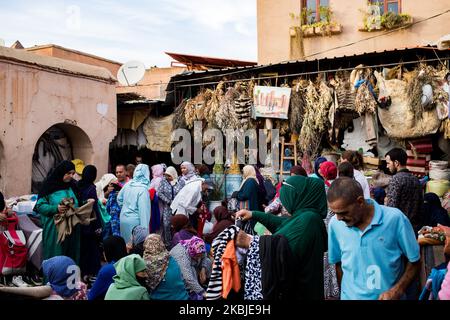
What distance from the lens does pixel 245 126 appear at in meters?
9.84

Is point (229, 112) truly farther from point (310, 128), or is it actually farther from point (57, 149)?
point (57, 149)

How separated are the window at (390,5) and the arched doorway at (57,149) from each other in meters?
7.23

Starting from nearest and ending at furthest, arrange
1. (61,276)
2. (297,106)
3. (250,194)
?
(61,276) → (250,194) → (297,106)

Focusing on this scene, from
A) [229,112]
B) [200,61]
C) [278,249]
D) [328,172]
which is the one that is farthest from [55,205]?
[200,61]

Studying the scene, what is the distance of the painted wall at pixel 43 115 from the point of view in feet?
28.6

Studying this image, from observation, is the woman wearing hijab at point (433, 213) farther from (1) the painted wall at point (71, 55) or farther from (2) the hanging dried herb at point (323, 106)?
(1) the painted wall at point (71, 55)

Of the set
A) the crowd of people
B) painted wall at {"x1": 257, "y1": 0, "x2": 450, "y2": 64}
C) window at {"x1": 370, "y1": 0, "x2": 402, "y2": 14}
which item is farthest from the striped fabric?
window at {"x1": 370, "y1": 0, "x2": 402, "y2": 14}

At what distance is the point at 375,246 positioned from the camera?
9.18 feet

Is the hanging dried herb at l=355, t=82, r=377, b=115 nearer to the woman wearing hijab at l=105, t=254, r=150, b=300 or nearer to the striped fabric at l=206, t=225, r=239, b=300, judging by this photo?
the striped fabric at l=206, t=225, r=239, b=300

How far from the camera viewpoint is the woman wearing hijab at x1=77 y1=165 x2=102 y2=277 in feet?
20.3

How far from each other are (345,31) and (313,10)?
1006mm

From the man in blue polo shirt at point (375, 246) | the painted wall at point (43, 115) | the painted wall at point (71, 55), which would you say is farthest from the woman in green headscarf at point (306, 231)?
the painted wall at point (71, 55)

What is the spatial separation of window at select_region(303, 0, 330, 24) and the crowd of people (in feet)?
21.7
